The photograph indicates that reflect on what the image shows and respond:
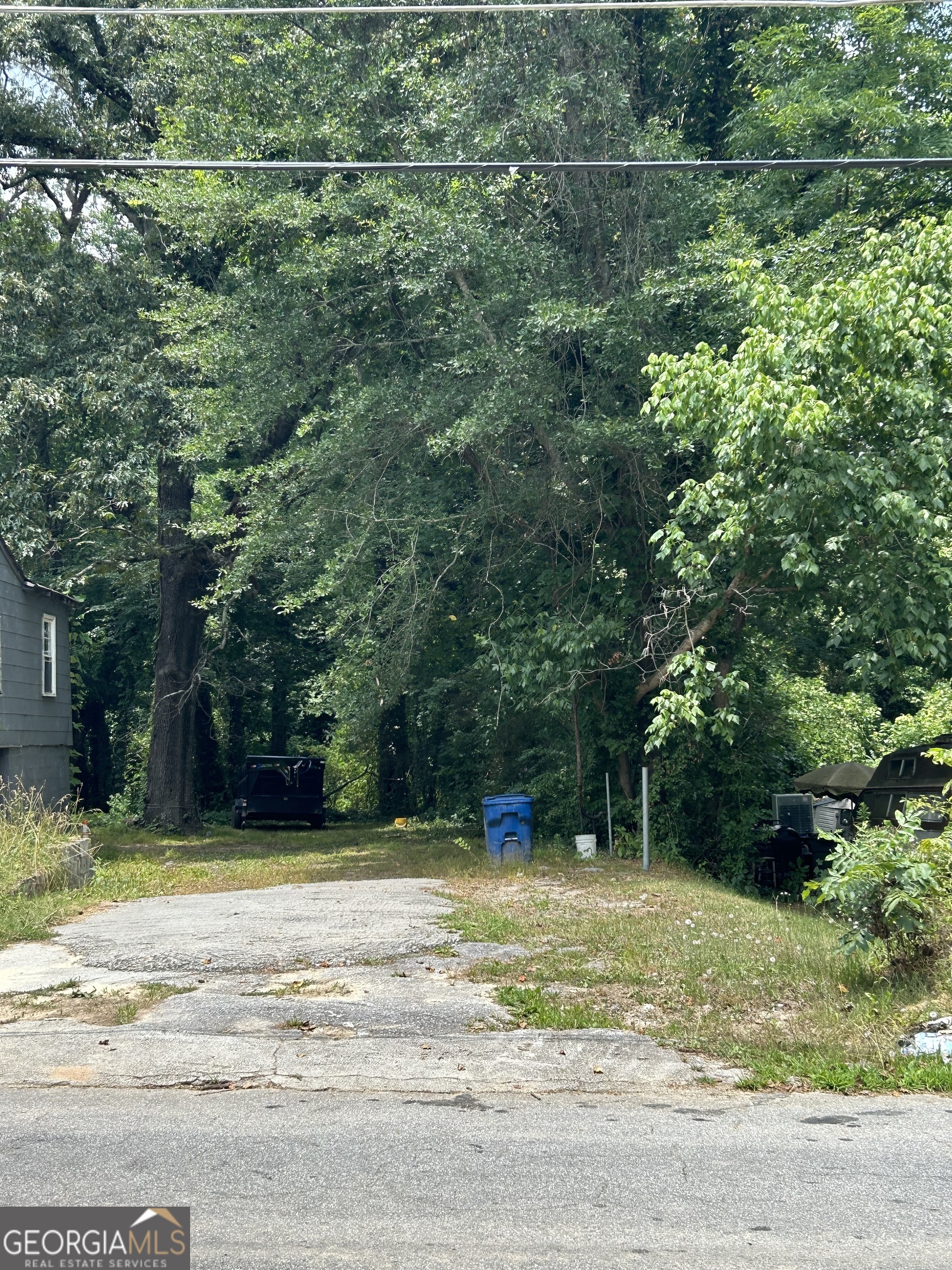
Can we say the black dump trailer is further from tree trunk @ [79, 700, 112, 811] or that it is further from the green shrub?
the green shrub

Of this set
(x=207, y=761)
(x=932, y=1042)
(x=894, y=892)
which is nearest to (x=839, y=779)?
(x=894, y=892)

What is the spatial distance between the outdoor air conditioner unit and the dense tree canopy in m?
4.50

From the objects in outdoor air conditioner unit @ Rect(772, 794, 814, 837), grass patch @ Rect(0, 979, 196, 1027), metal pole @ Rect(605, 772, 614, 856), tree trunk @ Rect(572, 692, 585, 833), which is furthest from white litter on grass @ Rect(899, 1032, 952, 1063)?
outdoor air conditioner unit @ Rect(772, 794, 814, 837)

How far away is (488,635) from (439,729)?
1016 centimetres

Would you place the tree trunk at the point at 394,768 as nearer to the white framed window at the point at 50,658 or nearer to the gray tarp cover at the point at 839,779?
the gray tarp cover at the point at 839,779

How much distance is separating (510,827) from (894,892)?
10596mm

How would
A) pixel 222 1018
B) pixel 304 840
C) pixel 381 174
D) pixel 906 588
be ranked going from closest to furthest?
1. pixel 222 1018
2. pixel 906 588
3. pixel 381 174
4. pixel 304 840

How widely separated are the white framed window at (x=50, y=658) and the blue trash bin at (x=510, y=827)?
8453 millimetres

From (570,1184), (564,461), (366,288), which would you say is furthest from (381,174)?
(570,1184)

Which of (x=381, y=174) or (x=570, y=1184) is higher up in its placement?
(x=381, y=174)

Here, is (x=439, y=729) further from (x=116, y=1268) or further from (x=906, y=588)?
(x=116, y=1268)

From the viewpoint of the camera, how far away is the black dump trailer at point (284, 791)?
27594 millimetres

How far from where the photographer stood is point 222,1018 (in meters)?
7.94

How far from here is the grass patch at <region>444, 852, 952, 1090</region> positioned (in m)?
6.89
